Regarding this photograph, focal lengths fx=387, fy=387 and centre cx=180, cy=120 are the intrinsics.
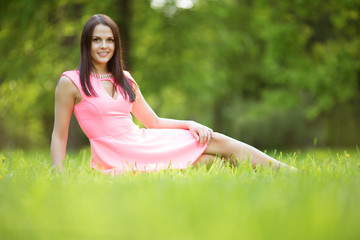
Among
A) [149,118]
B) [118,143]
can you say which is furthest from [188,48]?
[118,143]

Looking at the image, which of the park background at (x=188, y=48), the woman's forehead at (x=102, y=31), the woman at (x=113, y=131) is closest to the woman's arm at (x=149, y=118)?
the woman at (x=113, y=131)

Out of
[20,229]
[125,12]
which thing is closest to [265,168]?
[20,229]

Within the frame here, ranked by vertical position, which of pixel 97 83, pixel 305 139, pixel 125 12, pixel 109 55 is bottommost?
pixel 305 139

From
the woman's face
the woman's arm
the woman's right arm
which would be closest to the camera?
the woman's right arm

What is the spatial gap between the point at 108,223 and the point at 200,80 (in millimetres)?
8350

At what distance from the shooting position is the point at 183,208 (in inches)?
62.5

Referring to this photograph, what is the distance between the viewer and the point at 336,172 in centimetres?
249

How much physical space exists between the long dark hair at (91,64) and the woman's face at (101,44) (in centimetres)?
3

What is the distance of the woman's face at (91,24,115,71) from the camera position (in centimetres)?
299

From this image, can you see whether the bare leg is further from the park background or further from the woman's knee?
the park background


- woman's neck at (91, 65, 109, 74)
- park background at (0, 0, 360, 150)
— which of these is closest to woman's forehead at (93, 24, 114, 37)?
woman's neck at (91, 65, 109, 74)

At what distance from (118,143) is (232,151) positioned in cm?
85

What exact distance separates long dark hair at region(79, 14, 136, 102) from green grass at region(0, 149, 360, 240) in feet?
2.98

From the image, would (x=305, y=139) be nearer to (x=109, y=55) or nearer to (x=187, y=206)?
(x=109, y=55)
